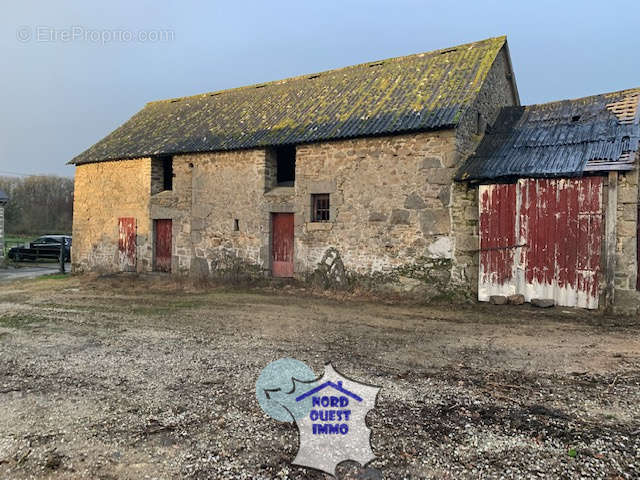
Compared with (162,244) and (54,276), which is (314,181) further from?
(54,276)

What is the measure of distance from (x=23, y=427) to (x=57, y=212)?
2130 inches

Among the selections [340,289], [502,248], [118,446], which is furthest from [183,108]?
[118,446]

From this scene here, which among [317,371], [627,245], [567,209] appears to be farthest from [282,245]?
[627,245]

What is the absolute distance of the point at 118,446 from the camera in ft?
9.69

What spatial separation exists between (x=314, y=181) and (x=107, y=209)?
8.28 metres

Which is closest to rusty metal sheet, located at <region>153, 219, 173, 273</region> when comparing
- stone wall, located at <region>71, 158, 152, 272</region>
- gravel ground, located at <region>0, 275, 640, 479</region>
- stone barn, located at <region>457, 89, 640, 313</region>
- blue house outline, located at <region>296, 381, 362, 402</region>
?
stone wall, located at <region>71, 158, 152, 272</region>

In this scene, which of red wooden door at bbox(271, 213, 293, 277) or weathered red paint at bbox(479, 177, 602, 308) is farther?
red wooden door at bbox(271, 213, 293, 277)

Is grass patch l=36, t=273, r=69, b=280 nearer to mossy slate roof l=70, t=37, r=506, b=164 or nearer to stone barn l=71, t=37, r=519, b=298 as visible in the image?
stone barn l=71, t=37, r=519, b=298

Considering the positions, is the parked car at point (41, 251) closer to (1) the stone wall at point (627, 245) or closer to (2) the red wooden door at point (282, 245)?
(2) the red wooden door at point (282, 245)

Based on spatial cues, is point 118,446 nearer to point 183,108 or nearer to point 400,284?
point 400,284

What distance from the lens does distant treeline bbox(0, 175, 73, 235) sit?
40969mm

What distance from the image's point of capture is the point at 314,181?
1086 cm

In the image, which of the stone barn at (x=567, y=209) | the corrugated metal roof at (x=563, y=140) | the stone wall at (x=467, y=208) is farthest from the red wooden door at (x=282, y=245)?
the stone barn at (x=567, y=209)

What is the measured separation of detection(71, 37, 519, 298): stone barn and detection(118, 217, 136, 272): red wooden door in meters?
0.04
